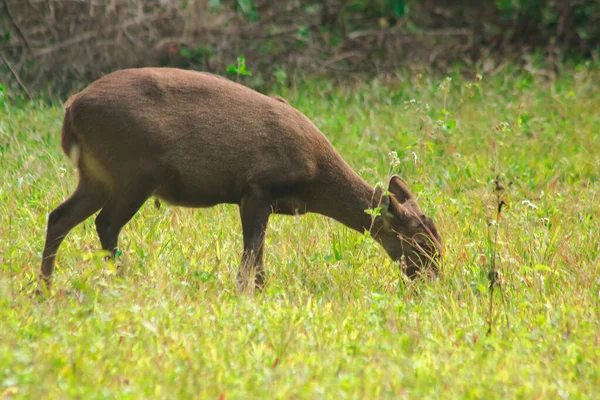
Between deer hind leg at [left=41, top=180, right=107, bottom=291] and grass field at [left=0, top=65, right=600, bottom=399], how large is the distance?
16cm

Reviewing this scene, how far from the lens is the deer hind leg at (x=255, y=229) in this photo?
601 centimetres

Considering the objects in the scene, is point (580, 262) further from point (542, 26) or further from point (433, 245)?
point (542, 26)

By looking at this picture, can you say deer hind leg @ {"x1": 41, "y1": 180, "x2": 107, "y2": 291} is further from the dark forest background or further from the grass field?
the dark forest background

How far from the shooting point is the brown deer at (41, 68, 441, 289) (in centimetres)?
572

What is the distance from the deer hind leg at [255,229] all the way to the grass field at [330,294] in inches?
5.4

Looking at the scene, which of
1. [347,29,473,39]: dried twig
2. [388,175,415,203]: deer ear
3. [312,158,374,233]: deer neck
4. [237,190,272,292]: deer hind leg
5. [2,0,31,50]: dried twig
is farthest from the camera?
[347,29,473,39]: dried twig

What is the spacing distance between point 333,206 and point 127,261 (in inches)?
53.4

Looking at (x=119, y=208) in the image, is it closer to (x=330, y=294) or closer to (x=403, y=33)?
(x=330, y=294)

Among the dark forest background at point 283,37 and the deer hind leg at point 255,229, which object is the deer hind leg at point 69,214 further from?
the dark forest background at point 283,37

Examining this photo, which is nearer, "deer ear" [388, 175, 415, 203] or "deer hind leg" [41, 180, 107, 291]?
"deer hind leg" [41, 180, 107, 291]

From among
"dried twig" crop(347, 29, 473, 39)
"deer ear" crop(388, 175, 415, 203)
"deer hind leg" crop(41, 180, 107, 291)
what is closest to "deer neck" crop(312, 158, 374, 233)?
"deer ear" crop(388, 175, 415, 203)

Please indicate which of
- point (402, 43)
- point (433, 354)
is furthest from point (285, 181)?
point (402, 43)

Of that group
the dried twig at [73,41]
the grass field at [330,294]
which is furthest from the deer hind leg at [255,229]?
the dried twig at [73,41]

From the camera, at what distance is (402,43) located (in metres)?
12.6
